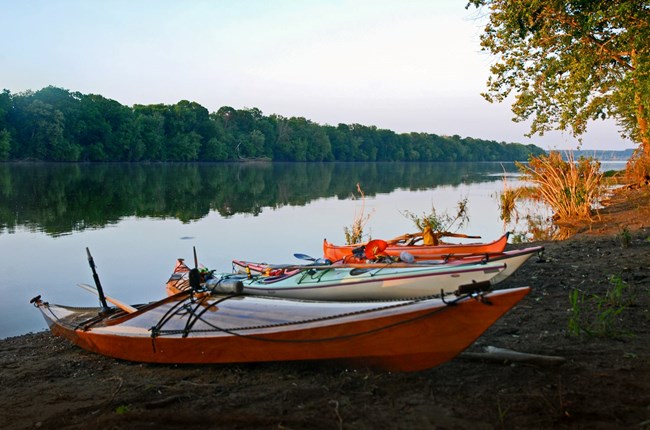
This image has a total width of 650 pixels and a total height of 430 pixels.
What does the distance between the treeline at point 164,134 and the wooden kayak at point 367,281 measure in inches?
2721

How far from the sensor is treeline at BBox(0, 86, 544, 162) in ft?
236

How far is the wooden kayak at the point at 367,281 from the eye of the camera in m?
7.47

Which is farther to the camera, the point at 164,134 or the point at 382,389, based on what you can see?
the point at 164,134

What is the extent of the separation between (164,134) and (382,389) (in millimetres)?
92026

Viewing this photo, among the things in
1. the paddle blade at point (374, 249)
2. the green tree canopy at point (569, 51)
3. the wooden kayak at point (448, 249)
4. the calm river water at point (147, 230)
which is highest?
the green tree canopy at point (569, 51)

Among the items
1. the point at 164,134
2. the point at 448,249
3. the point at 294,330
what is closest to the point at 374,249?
the point at 448,249

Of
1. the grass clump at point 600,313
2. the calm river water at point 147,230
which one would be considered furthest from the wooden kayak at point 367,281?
the calm river water at point 147,230

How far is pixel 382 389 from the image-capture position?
4.48 metres

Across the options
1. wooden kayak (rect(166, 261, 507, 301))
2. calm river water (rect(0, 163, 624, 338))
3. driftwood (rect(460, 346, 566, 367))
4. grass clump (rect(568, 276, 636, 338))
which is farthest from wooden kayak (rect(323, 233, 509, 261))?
calm river water (rect(0, 163, 624, 338))

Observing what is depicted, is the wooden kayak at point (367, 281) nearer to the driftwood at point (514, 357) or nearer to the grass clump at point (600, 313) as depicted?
the grass clump at point (600, 313)

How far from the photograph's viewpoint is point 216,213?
24703mm

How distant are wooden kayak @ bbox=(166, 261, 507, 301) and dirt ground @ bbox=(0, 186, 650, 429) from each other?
845 mm

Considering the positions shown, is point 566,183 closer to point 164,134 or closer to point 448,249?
point 448,249

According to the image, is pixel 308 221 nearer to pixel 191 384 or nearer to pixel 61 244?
pixel 61 244
